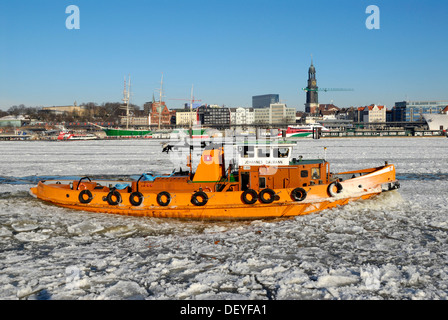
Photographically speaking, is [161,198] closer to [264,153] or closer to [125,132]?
[264,153]

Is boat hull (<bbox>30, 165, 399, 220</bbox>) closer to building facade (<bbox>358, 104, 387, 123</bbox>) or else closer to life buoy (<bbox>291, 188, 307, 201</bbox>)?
life buoy (<bbox>291, 188, 307, 201</bbox>)

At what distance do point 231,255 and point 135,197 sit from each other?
199 inches

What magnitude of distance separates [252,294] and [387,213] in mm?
7554

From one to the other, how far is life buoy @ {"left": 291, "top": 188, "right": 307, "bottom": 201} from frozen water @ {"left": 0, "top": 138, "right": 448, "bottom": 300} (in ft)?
2.36

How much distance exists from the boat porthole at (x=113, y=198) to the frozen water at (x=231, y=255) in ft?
1.94

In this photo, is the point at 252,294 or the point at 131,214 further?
the point at 131,214

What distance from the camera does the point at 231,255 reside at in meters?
9.21

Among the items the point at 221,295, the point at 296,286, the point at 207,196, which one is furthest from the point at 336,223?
the point at 221,295

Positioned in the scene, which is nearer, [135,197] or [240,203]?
[240,203]

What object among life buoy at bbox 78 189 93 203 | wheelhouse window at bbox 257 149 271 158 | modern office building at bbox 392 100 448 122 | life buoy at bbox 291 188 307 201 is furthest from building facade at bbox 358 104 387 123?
life buoy at bbox 78 189 93 203

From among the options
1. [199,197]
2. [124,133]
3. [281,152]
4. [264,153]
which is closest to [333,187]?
[281,152]

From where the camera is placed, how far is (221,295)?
7.03 m

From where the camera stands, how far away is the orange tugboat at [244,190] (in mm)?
12531
